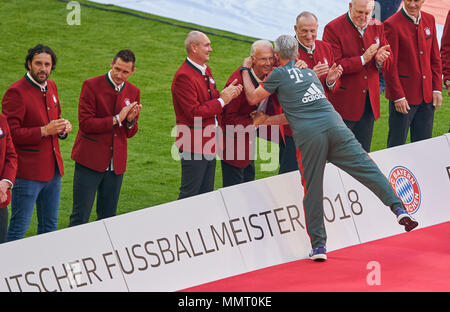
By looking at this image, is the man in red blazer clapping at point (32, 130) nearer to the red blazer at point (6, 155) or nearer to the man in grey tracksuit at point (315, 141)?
the red blazer at point (6, 155)

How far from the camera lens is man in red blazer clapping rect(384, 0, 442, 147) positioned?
7.95 m

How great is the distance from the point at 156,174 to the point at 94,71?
11.2 feet

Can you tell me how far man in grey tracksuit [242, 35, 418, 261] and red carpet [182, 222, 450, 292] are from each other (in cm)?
28

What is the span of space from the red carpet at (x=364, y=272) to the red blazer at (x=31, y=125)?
5.66 ft

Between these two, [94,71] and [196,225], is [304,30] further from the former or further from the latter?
[94,71]

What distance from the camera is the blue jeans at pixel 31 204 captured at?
665 cm

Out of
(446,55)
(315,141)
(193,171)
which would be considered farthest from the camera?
(446,55)

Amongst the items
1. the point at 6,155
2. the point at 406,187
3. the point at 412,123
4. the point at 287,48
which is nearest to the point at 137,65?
the point at 412,123

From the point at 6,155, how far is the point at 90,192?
38.0 inches

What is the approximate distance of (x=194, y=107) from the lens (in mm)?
6848

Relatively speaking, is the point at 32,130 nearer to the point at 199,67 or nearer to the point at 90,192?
the point at 90,192

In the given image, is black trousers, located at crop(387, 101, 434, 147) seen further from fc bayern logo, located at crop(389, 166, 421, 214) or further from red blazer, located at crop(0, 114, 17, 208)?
red blazer, located at crop(0, 114, 17, 208)

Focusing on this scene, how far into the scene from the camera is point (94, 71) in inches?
488

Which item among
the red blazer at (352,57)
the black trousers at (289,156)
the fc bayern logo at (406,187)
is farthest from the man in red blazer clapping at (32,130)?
the fc bayern logo at (406,187)
